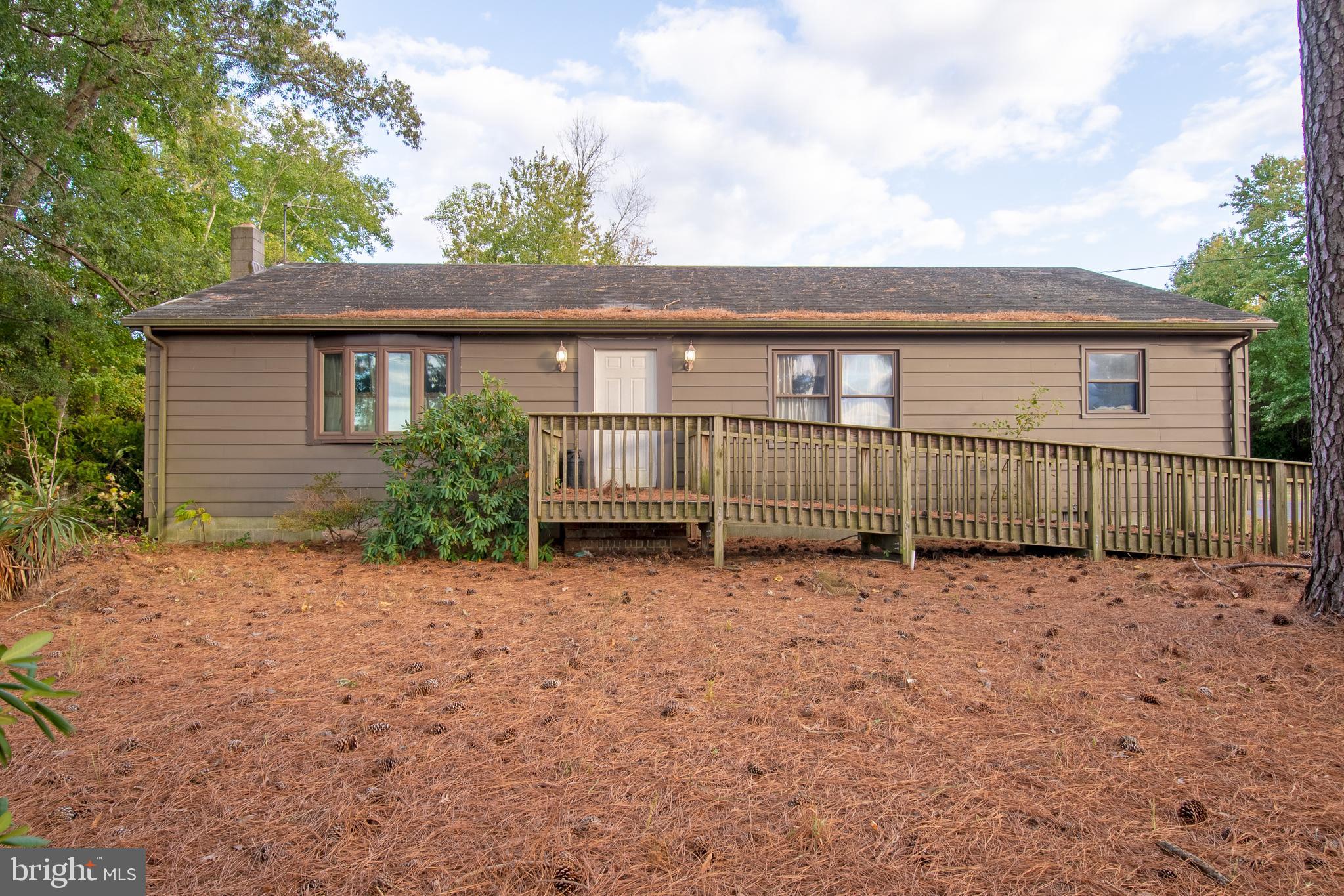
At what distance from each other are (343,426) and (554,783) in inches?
300

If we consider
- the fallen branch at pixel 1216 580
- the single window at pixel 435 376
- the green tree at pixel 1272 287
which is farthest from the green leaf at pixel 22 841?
the green tree at pixel 1272 287

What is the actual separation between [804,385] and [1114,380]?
4.22 meters

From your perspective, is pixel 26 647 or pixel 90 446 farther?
pixel 90 446

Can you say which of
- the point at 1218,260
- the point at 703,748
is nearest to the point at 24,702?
the point at 703,748

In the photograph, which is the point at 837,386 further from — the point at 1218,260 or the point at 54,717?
the point at 1218,260

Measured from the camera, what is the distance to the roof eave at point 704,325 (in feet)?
27.8

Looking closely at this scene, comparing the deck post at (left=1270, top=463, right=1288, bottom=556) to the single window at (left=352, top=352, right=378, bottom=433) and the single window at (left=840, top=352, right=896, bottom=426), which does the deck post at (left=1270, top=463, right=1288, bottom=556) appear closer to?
the single window at (left=840, top=352, right=896, bottom=426)

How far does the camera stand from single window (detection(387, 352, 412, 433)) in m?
8.79

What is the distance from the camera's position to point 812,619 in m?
4.46

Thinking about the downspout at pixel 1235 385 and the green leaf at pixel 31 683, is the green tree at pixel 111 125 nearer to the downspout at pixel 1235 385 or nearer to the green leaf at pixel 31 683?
the green leaf at pixel 31 683

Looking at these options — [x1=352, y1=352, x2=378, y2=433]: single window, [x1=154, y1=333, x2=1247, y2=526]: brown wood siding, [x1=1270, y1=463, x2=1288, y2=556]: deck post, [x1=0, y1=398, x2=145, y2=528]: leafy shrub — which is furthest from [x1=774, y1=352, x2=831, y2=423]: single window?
[x1=0, y1=398, x2=145, y2=528]: leafy shrub

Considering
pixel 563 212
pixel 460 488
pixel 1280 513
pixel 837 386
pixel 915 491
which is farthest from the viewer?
pixel 563 212

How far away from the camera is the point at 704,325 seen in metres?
8.65

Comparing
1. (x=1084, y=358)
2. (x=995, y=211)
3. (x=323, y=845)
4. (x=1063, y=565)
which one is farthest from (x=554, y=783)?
(x=995, y=211)
